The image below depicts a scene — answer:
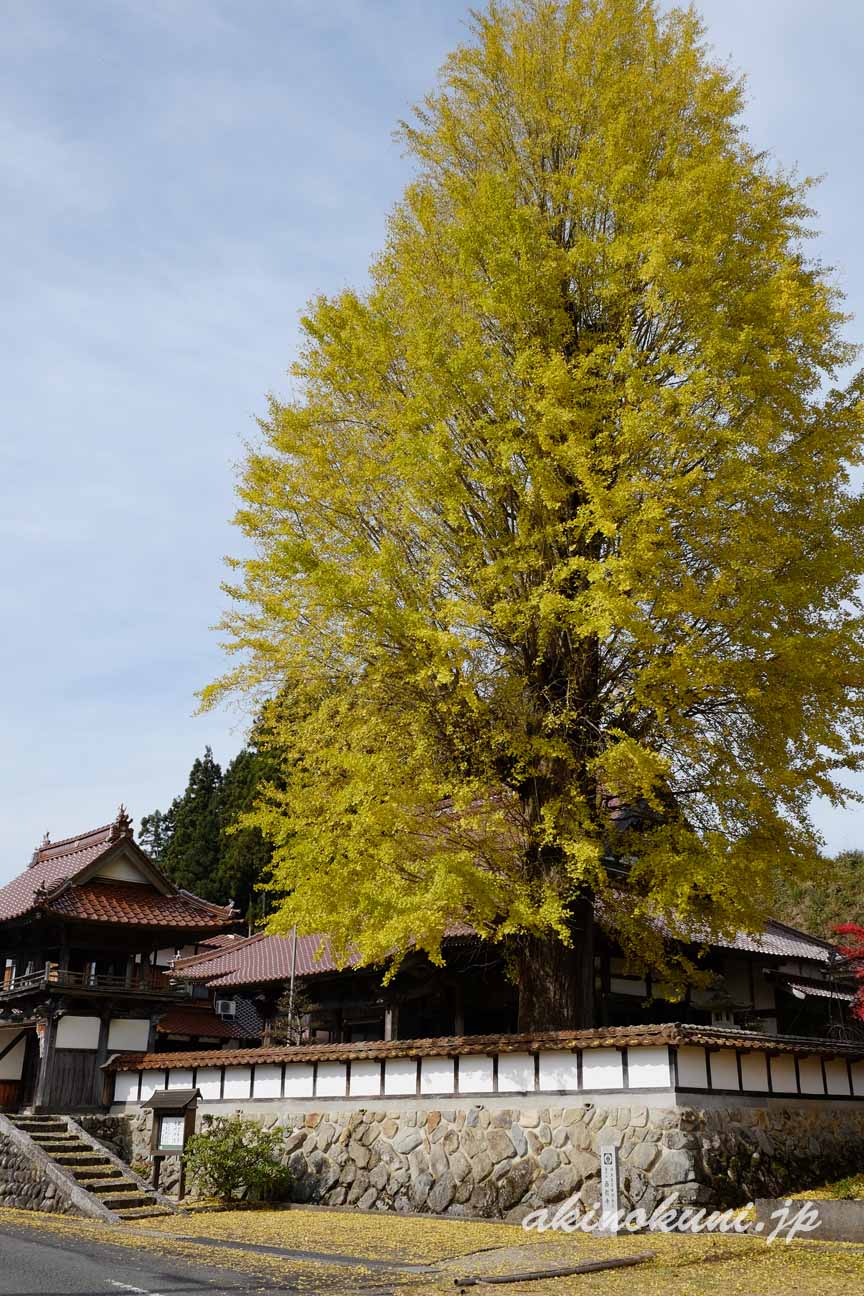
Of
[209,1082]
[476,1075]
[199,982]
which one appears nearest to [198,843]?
[199,982]

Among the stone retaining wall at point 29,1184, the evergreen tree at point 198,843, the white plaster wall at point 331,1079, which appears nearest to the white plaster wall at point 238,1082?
the white plaster wall at point 331,1079

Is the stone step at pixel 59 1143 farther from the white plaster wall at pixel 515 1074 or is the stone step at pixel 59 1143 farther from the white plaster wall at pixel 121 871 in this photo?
the white plaster wall at pixel 515 1074

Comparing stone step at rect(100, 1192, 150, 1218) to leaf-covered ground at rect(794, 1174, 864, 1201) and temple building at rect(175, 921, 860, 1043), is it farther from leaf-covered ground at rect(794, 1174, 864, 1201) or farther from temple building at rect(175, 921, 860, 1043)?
leaf-covered ground at rect(794, 1174, 864, 1201)

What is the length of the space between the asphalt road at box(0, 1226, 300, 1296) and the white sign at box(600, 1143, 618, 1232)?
170 inches

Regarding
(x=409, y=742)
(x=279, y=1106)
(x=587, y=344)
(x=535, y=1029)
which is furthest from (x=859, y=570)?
(x=279, y=1106)

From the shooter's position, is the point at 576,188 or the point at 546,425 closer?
the point at 546,425

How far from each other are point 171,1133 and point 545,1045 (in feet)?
23.2

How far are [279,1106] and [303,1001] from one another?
21.8 feet

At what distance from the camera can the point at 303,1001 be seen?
24500 mm

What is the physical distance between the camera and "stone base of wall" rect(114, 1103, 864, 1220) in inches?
514

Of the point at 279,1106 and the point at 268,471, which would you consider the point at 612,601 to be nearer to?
the point at 268,471

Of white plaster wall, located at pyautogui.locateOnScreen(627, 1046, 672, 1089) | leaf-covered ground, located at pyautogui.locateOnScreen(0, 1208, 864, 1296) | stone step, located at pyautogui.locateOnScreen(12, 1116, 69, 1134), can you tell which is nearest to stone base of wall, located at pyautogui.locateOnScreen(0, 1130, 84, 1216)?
stone step, located at pyautogui.locateOnScreen(12, 1116, 69, 1134)

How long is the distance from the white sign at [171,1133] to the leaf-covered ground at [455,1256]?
2.34 m

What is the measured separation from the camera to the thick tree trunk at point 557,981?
15258 mm
